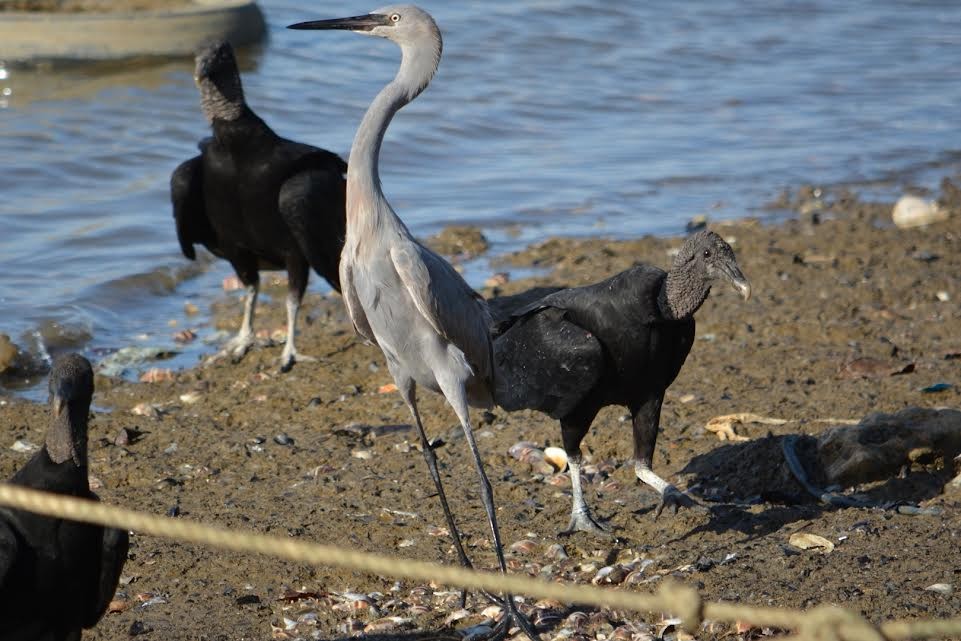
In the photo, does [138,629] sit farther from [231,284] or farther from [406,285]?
[231,284]

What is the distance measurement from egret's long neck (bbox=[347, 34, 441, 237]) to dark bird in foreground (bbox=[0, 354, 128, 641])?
1137mm

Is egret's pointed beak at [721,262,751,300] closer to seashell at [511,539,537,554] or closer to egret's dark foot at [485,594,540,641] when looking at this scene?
seashell at [511,539,537,554]

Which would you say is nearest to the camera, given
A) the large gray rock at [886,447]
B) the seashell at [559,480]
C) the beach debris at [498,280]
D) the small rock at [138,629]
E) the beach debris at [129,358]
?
the small rock at [138,629]

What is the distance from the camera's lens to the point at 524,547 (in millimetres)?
5309

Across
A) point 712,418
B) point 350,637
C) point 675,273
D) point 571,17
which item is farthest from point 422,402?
point 571,17

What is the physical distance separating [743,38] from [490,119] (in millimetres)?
5839

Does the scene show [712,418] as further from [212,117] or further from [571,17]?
[571,17]

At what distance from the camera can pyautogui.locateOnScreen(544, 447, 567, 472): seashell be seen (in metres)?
6.09

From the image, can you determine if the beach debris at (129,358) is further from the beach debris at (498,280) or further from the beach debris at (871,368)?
the beach debris at (871,368)

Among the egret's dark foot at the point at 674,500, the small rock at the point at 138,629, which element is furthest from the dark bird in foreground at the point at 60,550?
the egret's dark foot at the point at 674,500

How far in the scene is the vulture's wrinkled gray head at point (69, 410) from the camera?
161 inches

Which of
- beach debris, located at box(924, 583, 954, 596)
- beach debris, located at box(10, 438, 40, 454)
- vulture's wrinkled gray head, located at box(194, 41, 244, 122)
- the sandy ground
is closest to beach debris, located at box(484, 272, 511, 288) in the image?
the sandy ground

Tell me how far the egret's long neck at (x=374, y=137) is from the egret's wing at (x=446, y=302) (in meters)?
0.20

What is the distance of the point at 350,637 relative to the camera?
452 cm
